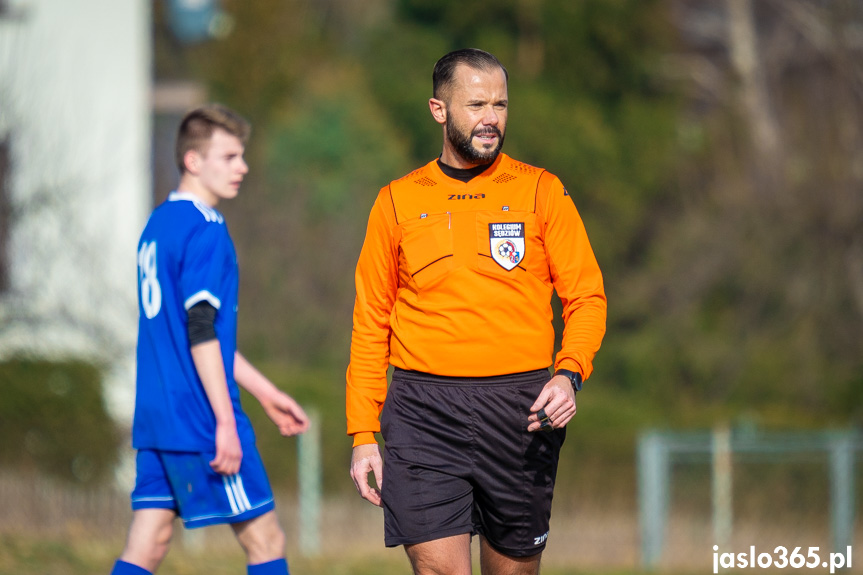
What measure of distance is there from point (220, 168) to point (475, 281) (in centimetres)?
130

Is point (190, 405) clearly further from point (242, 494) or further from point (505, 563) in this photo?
point (505, 563)

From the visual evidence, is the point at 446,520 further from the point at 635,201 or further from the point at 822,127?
the point at 635,201

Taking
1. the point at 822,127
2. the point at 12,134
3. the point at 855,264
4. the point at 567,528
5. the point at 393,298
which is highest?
the point at 822,127

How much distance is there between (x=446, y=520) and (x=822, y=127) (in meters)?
17.8

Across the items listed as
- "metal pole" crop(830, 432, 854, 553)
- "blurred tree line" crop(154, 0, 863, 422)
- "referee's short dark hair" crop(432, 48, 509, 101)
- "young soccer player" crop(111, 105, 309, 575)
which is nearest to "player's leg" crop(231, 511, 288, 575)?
"young soccer player" crop(111, 105, 309, 575)

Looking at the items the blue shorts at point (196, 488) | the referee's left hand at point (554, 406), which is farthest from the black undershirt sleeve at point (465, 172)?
the blue shorts at point (196, 488)

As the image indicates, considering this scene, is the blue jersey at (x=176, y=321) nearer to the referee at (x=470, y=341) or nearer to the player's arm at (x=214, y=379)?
the player's arm at (x=214, y=379)

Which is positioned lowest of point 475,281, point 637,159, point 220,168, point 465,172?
point 475,281

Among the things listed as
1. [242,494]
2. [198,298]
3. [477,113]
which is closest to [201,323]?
[198,298]

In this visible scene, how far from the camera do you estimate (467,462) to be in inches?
154

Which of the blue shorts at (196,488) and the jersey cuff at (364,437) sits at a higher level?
the jersey cuff at (364,437)

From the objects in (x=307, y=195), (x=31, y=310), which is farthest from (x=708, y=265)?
(x=31, y=310)

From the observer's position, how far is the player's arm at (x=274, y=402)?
468 centimetres

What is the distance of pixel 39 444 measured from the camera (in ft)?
43.1
